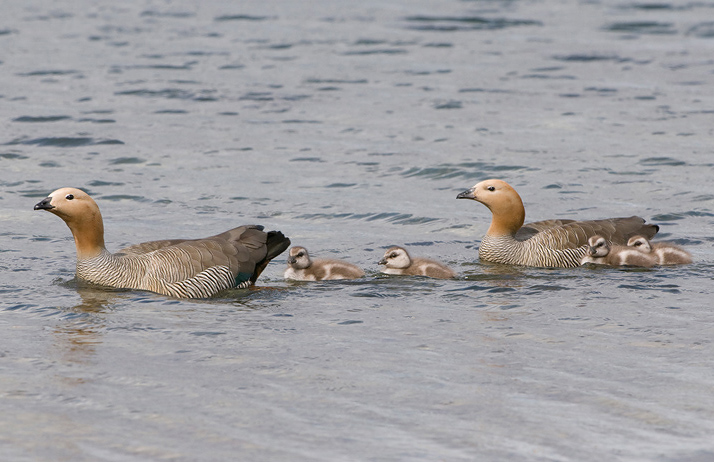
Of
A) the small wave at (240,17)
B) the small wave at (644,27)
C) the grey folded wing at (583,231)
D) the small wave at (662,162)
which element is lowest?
the grey folded wing at (583,231)

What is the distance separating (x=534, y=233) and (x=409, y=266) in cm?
227

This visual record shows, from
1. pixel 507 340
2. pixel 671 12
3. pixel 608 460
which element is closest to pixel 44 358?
pixel 507 340

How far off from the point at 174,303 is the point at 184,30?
69.6ft

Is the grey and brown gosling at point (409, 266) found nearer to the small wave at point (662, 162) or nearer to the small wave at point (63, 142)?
the small wave at point (662, 162)

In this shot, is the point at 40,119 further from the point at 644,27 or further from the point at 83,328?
the point at 644,27

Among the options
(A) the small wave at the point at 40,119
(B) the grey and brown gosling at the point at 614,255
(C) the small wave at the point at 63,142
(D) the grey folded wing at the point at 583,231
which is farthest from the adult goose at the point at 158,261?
(A) the small wave at the point at 40,119

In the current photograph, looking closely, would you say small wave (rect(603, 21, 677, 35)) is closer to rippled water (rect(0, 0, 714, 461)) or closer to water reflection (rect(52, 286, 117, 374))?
rippled water (rect(0, 0, 714, 461))

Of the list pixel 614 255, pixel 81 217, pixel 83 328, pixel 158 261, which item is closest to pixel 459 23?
pixel 614 255

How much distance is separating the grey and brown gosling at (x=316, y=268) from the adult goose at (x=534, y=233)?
2199 mm

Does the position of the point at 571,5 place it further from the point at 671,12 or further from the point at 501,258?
the point at 501,258

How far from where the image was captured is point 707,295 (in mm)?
12156

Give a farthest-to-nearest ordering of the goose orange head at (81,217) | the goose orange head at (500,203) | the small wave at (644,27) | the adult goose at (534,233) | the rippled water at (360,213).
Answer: the small wave at (644,27)
the goose orange head at (500,203)
the adult goose at (534,233)
the goose orange head at (81,217)
the rippled water at (360,213)

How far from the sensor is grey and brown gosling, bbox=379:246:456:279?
13.0 m

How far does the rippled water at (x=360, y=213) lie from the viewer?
845 centimetres
